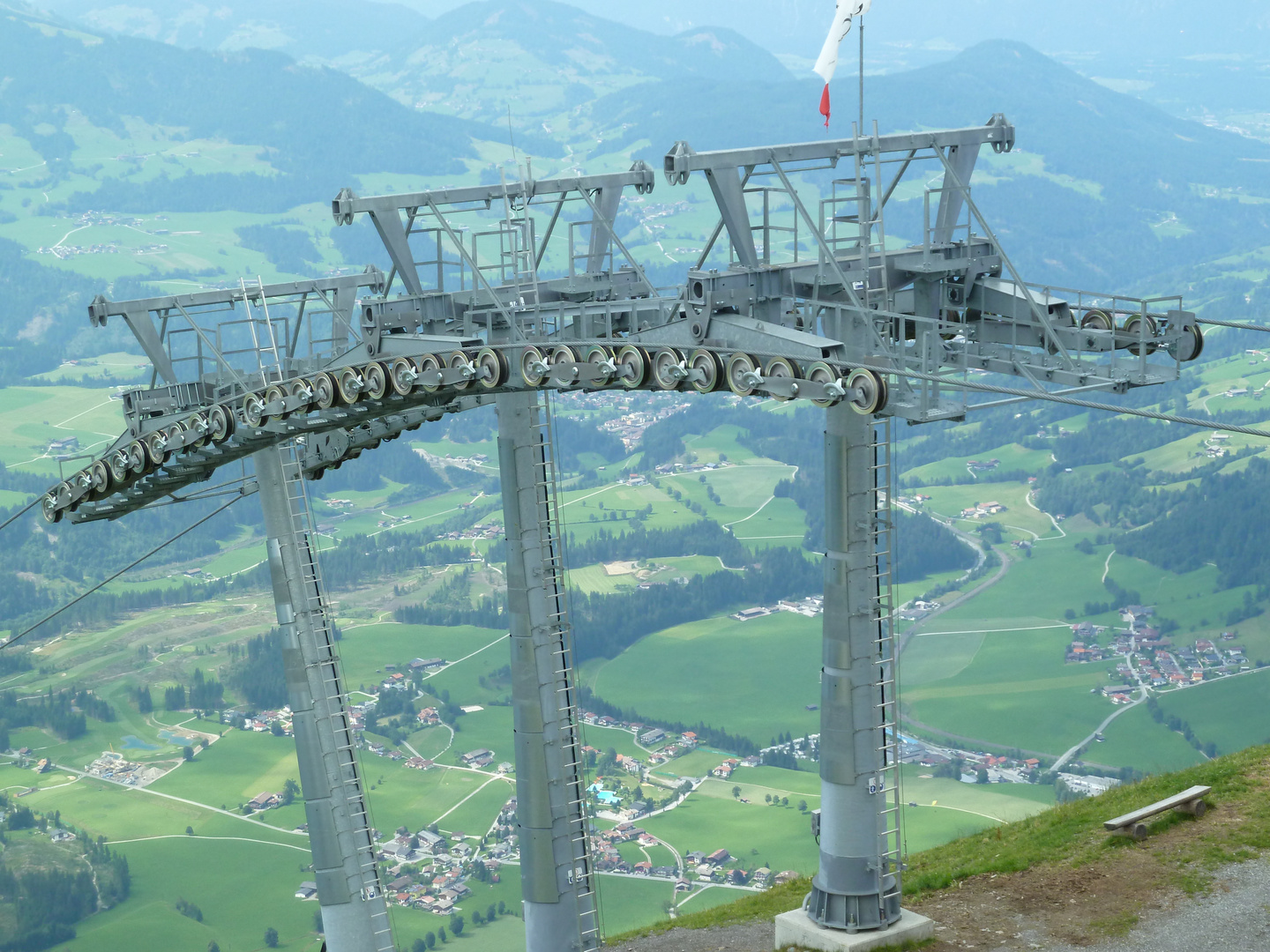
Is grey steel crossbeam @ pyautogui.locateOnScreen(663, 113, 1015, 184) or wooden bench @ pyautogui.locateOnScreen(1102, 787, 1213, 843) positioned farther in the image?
wooden bench @ pyautogui.locateOnScreen(1102, 787, 1213, 843)

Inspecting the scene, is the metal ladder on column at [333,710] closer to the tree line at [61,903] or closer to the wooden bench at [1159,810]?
the wooden bench at [1159,810]

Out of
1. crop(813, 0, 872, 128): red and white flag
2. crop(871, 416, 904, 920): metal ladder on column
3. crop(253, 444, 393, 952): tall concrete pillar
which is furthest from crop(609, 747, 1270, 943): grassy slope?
crop(813, 0, 872, 128): red and white flag

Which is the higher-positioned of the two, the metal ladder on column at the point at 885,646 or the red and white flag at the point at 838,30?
the red and white flag at the point at 838,30

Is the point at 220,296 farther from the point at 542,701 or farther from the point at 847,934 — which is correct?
the point at 847,934

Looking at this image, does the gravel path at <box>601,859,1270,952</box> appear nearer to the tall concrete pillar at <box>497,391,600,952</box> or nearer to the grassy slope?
the grassy slope

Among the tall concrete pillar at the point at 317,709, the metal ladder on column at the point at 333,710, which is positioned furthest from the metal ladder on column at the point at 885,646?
the tall concrete pillar at the point at 317,709

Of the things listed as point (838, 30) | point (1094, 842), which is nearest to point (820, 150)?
point (838, 30)
